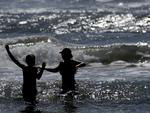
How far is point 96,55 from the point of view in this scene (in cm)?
1945

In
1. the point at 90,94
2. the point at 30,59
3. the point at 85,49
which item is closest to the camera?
the point at 30,59


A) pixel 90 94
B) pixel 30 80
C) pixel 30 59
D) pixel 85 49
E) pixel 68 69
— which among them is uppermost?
pixel 30 59

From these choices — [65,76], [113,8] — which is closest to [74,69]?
[65,76]

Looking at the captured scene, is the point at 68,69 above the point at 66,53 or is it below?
below

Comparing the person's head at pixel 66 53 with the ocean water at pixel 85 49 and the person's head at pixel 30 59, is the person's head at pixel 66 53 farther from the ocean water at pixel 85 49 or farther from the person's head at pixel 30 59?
the ocean water at pixel 85 49

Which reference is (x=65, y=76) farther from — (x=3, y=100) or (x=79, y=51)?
(x=79, y=51)

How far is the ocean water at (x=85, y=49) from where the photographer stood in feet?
39.0

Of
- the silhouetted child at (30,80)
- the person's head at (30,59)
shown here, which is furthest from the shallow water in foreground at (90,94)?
the person's head at (30,59)

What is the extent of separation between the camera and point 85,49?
20.2m

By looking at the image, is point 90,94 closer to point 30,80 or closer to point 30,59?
point 30,80

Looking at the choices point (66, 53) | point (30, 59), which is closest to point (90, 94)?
point (66, 53)

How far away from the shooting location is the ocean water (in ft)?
39.0

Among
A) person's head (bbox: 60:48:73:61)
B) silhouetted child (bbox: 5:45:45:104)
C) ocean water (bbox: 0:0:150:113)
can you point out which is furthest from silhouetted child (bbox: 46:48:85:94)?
silhouetted child (bbox: 5:45:45:104)

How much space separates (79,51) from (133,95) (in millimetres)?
7879
